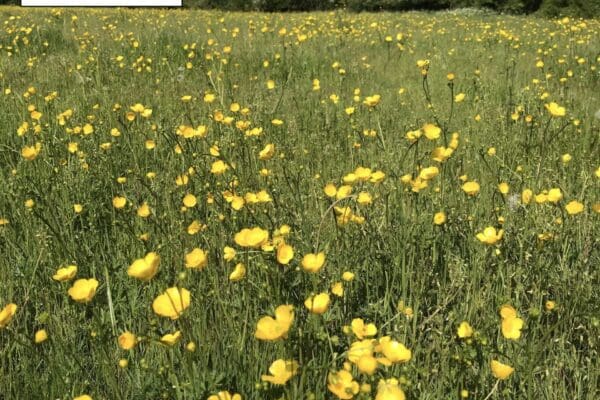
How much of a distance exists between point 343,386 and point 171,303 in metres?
0.44

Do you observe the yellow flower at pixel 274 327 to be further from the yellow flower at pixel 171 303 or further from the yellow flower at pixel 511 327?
the yellow flower at pixel 511 327

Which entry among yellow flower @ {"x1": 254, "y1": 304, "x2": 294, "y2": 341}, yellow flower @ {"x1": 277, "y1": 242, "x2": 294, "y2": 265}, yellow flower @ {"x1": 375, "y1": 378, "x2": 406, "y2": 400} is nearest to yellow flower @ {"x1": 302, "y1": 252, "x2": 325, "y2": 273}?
yellow flower @ {"x1": 277, "y1": 242, "x2": 294, "y2": 265}

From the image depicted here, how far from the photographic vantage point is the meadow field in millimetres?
1414

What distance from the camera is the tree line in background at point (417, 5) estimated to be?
18875 millimetres

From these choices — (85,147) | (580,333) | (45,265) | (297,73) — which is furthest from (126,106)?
(580,333)

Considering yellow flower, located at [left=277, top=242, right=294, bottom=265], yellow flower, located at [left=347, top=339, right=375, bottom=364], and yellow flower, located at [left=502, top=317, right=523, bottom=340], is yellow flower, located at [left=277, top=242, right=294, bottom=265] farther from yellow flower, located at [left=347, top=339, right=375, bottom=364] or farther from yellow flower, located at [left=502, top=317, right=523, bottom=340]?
yellow flower, located at [left=502, top=317, right=523, bottom=340]

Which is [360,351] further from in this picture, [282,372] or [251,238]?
[251,238]

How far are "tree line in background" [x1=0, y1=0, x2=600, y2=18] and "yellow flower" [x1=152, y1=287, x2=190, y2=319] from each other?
2069 centimetres

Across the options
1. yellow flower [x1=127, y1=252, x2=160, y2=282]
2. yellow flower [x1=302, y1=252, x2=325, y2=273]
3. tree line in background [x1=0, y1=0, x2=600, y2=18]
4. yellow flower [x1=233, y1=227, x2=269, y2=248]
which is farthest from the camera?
tree line in background [x1=0, y1=0, x2=600, y2=18]

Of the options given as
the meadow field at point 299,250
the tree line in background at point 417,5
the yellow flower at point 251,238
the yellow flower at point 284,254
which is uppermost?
the tree line in background at point 417,5

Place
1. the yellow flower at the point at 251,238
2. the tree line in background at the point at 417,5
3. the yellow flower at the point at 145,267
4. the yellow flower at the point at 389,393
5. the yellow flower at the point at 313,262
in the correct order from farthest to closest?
the tree line in background at the point at 417,5, the yellow flower at the point at 251,238, the yellow flower at the point at 313,262, the yellow flower at the point at 145,267, the yellow flower at the point at 389,393

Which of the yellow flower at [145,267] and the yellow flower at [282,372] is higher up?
the yellow flower at [145,267]

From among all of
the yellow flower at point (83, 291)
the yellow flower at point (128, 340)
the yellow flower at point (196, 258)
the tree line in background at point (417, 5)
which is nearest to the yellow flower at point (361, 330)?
the yellow flower at point (196, 258)

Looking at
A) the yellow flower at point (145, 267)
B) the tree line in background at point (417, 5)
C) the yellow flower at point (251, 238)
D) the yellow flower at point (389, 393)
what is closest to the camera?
the yellow flower at point (389, 393)
